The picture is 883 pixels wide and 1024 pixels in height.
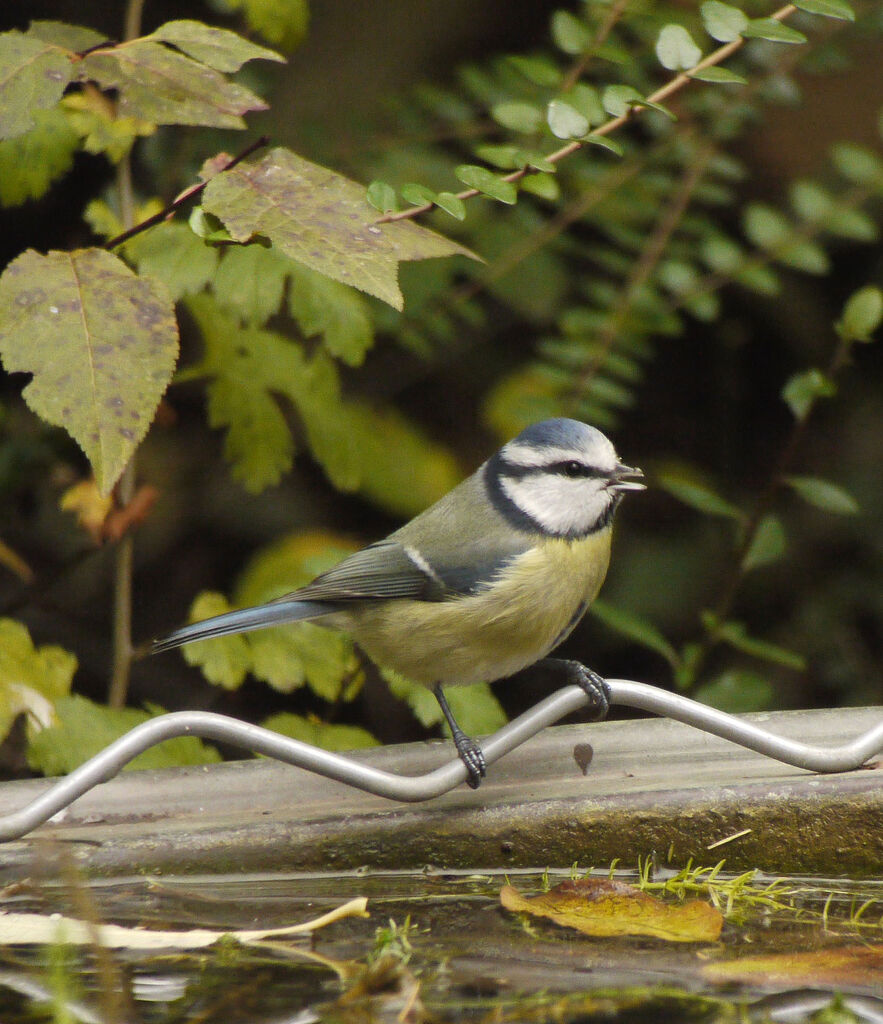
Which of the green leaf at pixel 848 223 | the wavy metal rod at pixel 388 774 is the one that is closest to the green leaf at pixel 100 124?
the wavy metal rod at pixel 388 774

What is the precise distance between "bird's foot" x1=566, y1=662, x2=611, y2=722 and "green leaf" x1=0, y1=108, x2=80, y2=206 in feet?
2.99

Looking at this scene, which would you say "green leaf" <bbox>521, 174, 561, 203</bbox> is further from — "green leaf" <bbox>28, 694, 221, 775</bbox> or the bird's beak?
"green leaf" <bbox>28, 694, 221, 775</bbox>

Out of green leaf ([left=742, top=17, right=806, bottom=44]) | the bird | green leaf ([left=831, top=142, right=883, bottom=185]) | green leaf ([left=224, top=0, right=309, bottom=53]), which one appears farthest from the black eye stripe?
green leaf ([left=831, top=142, right=883, bottom=185])

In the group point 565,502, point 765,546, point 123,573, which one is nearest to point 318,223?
point 565,502

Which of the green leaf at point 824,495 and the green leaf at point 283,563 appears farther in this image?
the green leaf at point 283,563

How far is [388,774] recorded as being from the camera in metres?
1.12

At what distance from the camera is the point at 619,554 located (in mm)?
3201

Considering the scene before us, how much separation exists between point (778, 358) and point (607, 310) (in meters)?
1.45

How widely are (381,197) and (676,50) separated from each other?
450 mm

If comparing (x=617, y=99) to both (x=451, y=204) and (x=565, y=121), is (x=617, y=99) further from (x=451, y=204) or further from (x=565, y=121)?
(x=451, y=204)

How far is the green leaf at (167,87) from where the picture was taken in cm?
124

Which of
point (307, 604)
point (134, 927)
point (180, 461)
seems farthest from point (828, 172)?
point (134, 927)

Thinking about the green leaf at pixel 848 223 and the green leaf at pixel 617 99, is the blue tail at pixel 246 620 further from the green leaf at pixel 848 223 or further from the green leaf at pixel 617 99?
the green leaf at pixel 848 223

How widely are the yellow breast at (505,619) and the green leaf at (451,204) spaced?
534 millimetres
